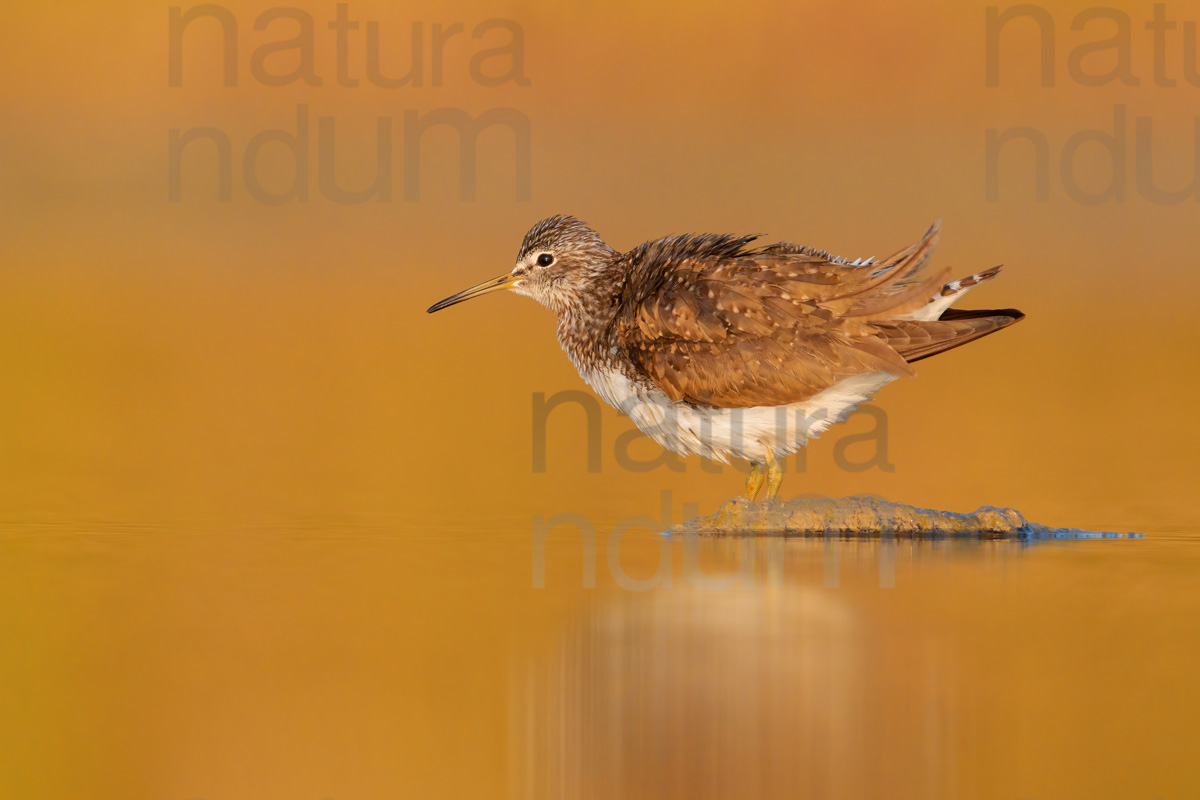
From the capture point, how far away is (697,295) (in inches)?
444

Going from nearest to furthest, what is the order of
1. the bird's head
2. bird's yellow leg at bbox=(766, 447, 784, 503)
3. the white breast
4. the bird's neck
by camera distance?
the white breast, bird's yellow leg at bbox=(766, 447, 784, 503), the bird's neck, the bird's head

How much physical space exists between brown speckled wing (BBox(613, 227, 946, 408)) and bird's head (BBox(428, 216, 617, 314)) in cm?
128

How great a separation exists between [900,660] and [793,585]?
5.63 feet

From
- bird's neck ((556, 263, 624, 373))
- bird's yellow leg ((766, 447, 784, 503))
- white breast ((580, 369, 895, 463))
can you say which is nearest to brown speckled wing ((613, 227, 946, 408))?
white breast ((580, 369, 895, 463))

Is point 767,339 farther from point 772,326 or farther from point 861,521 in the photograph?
point 861,521

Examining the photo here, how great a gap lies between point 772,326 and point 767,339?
0.37 feet

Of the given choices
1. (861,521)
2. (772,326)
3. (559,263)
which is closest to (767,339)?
(772,326)

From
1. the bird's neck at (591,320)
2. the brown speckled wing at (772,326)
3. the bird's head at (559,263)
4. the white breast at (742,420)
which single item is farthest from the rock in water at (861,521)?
the bird's head at (559,263)

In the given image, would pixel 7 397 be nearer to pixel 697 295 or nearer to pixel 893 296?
pixel 697 295

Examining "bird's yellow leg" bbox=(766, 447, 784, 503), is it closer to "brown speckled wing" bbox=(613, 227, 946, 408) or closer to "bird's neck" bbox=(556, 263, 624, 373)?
"brown speckled wing" bbox=(613, 227, 946, 408)

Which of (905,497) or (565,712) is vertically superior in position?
(905,497)

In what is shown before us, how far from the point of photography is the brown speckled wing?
10.9m

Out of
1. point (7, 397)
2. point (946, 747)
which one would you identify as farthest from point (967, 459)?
point (7, 397)

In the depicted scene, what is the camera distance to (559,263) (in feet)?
41.8
